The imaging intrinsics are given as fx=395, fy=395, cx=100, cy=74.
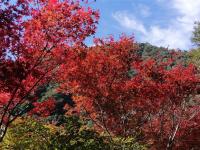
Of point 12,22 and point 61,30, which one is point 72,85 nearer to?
point 61,30

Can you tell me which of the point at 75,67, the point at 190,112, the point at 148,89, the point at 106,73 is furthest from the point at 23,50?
the point at 190,112

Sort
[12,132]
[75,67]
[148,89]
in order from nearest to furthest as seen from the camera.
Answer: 1. [12,132]
2. [75,67]
3. [148,89]

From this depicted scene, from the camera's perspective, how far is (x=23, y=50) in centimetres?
1747

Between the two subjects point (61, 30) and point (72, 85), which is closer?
point (61, 30)

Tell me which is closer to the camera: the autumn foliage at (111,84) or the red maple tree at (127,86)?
the autumn foliage at (111,84)

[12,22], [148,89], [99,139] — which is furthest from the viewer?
[148,89]

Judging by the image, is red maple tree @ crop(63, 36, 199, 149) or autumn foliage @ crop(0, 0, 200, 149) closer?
autumn foliage @ crop(0, 0, 200, 149)

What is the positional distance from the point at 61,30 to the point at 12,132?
16.5ft

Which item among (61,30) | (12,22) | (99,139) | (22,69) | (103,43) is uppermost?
(103,43)

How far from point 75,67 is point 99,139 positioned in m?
12.7

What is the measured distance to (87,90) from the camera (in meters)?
28.7

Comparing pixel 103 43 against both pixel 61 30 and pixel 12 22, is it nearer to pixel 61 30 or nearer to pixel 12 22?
pixel 61 30

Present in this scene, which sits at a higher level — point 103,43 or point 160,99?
point 103,43

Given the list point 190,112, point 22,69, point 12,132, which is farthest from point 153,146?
point 22,69
